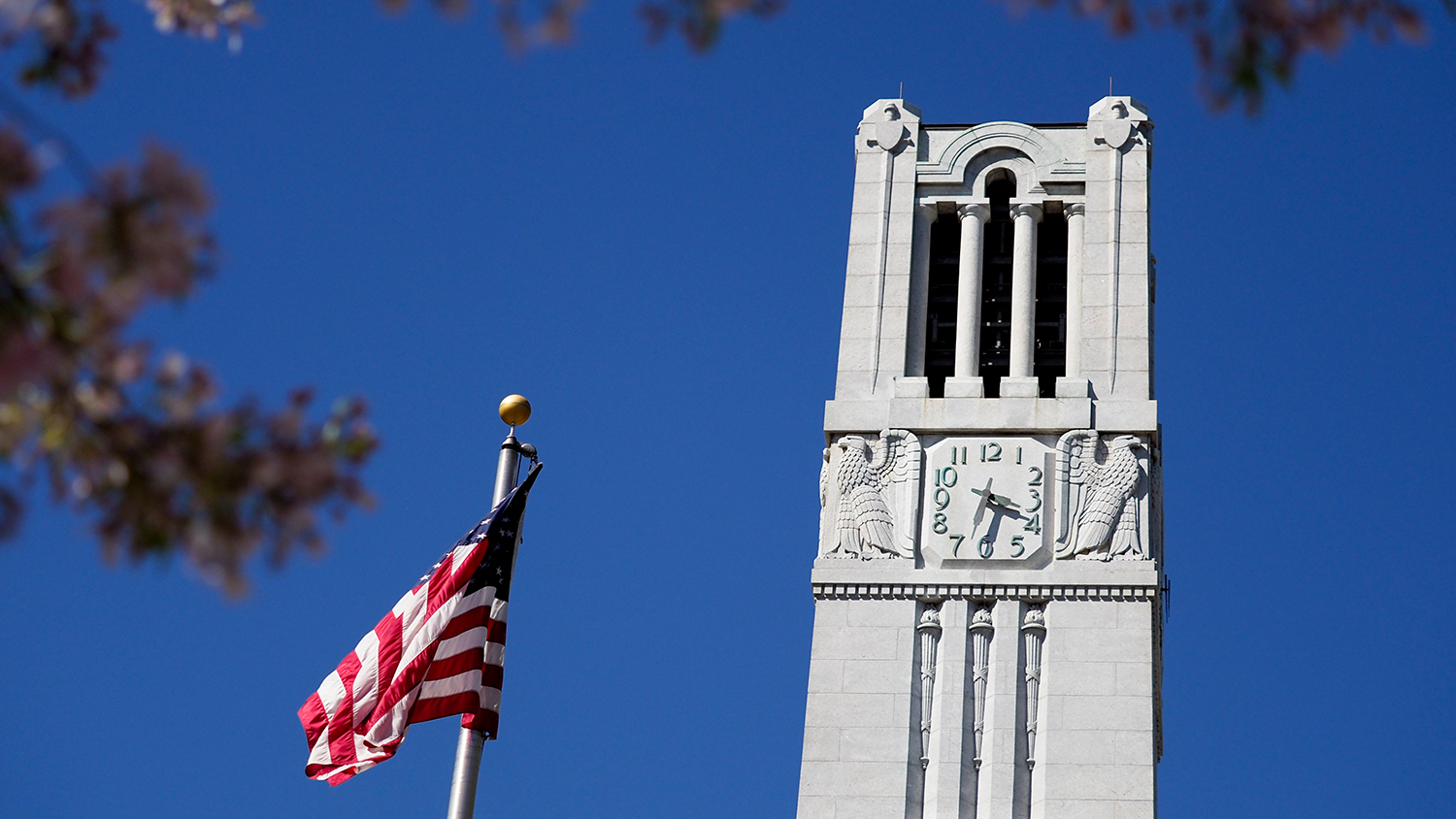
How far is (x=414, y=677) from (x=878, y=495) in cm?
1265

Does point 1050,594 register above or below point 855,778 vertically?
above

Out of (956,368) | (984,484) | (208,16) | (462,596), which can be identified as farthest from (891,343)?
(208,16)

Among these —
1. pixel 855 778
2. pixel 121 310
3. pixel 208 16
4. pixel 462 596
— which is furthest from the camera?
pixel 855 778

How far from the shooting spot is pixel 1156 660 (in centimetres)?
3097

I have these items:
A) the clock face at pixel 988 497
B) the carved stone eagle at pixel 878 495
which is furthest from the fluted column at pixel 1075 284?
the carved stone eagle at pixel 878 495

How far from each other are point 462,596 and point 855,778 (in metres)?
10.2

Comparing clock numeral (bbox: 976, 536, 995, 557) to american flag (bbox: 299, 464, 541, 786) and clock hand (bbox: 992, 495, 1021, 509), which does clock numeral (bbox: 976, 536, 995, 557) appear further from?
american flag (bbox: 299, 464, 541, 786)

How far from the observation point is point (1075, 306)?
109ft

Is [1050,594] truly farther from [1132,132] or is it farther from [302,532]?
[302,532]

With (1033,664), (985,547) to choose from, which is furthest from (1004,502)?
(1033,664)

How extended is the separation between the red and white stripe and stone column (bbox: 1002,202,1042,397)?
13.3 m

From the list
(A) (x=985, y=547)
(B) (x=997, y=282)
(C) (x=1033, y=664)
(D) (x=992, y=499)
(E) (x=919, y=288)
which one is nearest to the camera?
(C) (x=1033, y=664)

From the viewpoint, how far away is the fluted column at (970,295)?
108 ft

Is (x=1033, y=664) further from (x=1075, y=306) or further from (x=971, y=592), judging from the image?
(x=1075, y=306)
